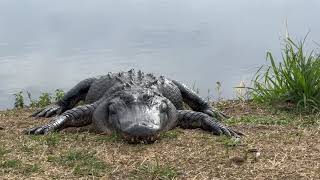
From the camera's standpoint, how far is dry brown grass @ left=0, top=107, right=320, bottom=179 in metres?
3.97

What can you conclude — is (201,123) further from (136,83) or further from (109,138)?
(109,138)

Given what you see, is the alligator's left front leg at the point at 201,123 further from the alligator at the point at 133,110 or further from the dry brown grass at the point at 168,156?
the dry brown grass at the point at 168,156

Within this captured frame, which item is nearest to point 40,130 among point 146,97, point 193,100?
point 146,97

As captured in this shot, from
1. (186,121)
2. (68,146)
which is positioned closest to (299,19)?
(186,121)

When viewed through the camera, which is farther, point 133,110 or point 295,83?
point 295,83

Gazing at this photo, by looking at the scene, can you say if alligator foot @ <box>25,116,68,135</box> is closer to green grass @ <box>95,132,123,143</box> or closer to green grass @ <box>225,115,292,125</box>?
green grass @ <box>95,132,123,143</box>

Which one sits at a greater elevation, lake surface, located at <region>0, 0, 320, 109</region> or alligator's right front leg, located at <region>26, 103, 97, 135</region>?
lake surface, located at <region>0, 0, 320, 109</region>

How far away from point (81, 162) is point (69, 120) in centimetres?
148

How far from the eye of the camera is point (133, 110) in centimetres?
523

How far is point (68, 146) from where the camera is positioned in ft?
15.5

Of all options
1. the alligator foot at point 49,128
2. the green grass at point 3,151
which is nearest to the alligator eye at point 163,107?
the alligator foot at point 49,128

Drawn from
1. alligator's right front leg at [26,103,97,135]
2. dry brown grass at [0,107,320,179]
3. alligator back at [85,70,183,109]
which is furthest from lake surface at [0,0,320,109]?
dry brown grass at [0,107,320,179]

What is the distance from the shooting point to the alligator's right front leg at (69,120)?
5.42 m

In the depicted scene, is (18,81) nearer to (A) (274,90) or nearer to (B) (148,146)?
(A) (274,90)
